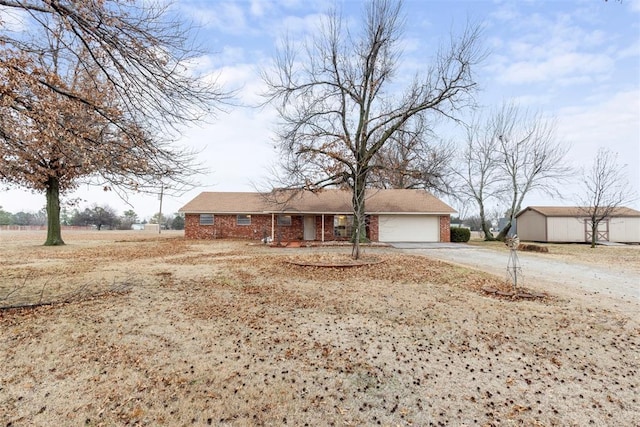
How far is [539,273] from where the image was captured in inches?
384

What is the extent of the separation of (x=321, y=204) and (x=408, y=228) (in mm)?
6307

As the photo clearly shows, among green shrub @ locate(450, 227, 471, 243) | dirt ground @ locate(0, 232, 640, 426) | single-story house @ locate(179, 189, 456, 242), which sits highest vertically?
single-story house @ locate(179, 189, 456, 242)

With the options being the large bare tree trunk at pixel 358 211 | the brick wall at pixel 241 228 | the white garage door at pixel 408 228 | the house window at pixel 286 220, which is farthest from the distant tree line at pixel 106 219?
the large bare tree trunk at pixel 358 211

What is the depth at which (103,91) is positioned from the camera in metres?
5.33

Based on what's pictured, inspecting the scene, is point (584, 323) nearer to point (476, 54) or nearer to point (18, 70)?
point (18, 70)

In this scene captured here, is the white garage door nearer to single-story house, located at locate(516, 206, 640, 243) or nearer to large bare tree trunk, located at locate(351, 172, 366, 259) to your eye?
large bare tree trunk, located at locate(351, 172, 366, 259)

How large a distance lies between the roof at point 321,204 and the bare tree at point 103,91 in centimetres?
1530

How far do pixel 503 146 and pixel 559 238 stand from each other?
841 centimetres

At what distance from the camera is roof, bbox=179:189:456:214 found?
21.5m

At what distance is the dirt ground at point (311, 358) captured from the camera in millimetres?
2846

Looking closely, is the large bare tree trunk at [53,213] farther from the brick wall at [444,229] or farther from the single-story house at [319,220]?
the brick wall at [444,229]

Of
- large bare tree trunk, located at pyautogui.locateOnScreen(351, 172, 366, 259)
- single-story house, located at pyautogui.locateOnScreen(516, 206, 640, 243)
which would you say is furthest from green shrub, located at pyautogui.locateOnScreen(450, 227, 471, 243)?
large bare tree trunk, located at pyautogui.locateOnScreen(351, 172, 366, 259)

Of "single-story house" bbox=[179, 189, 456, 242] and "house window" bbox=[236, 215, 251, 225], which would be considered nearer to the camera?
"single-story house" bbox=[179, 189, 456, 242]

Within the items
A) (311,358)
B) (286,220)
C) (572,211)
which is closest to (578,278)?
Result: (311,358)
